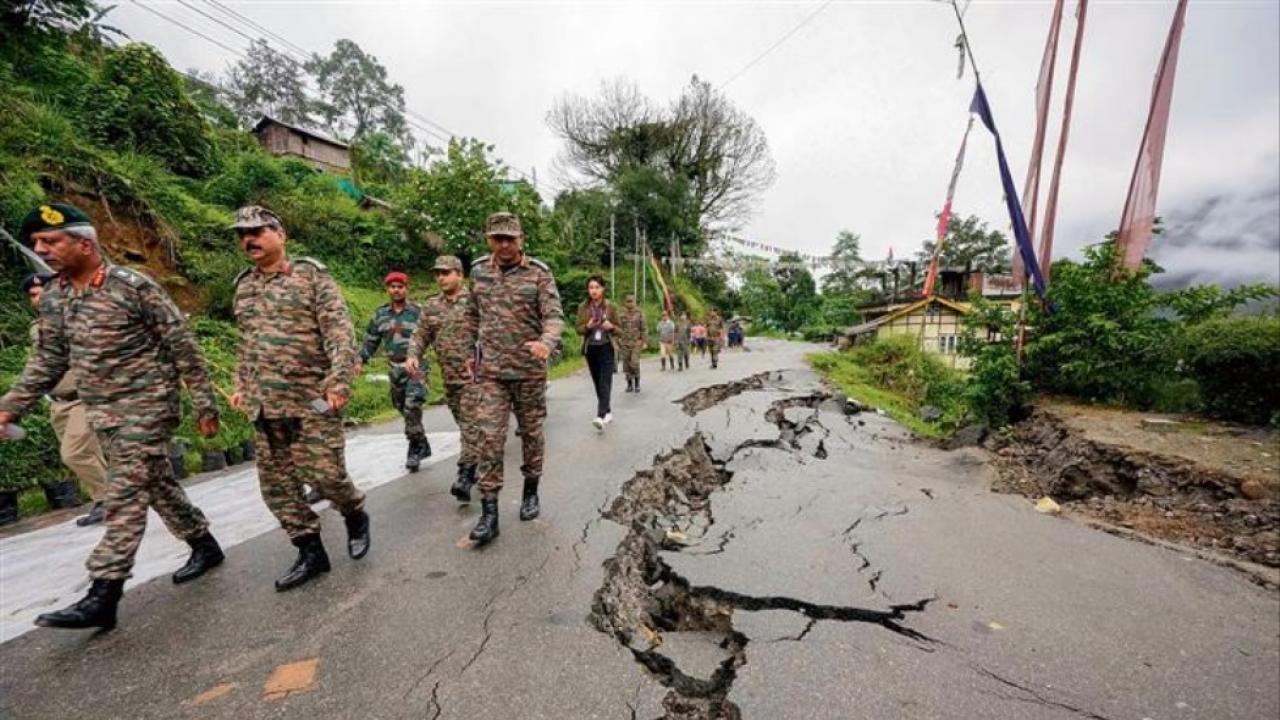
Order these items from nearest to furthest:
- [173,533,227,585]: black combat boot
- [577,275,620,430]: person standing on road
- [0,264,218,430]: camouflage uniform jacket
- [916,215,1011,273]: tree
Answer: [0,264,218,430]: camouflage uniform jacket
[173,533,227,585]: black combat boot
[577,275,620,430]: person standing on road
[916,215,1011,273]: tree

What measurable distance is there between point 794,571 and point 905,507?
1.75 m

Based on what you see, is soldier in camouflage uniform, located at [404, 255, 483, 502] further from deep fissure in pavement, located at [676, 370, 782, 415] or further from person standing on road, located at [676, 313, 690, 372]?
person standing on road, located at [676, 313, 690, 372]

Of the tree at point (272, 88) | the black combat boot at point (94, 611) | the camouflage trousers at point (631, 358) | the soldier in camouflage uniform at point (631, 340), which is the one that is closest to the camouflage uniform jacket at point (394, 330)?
the black combat boot at point (94, 611)

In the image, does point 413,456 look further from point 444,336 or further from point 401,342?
point 444,336

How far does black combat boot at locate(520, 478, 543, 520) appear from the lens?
327cm

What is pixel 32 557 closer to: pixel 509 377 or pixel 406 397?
pixel 406 397

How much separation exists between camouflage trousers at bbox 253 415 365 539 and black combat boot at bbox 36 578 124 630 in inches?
24.4

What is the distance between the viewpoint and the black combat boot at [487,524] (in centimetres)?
289

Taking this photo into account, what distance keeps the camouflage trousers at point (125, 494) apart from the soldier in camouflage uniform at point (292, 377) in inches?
16.3

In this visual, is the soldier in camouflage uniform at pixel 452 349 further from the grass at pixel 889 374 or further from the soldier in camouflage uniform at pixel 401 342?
the grass at pixel 889 374

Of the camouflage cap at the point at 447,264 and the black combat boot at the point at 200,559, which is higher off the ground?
the camouflage cap at the point at 447,264

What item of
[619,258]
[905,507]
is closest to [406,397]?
[905,507]

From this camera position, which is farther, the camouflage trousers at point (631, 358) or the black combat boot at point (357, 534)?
the camouflage trousers at point (631, 358)

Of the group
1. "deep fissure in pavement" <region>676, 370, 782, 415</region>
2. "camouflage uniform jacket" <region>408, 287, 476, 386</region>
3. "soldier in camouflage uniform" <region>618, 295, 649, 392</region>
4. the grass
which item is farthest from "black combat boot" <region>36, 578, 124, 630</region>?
the grass
